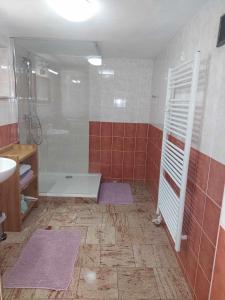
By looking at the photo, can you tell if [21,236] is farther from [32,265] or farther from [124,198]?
[124,198]

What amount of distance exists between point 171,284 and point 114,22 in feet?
7.16

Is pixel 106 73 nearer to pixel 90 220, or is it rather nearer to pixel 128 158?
pixel 128 158

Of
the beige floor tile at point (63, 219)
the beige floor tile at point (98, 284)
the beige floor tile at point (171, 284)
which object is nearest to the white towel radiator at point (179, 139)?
the beige floor tile at point (171, 284)

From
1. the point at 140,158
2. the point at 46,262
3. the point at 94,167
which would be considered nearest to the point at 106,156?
the point at 94,167

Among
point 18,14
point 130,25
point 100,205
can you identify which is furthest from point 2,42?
point 100,205

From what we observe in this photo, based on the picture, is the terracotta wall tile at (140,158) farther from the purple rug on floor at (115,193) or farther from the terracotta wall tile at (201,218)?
the terracotta wall tile at (201,218)

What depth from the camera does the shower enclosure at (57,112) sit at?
10.1ft

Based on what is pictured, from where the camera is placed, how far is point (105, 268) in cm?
185

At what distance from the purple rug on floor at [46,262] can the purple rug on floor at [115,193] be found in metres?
0.86

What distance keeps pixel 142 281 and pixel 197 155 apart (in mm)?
1036

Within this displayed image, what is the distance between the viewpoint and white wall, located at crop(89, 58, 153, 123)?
3.56m

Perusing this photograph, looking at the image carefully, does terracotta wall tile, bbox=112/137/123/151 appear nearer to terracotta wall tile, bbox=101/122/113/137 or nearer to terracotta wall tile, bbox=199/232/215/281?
terracotta wall tile, bbox=101/122/113/137

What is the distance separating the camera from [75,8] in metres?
1.70

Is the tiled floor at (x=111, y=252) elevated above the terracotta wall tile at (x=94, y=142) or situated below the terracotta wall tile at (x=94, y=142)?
below
